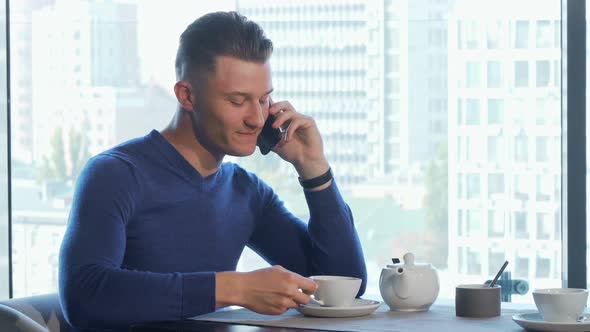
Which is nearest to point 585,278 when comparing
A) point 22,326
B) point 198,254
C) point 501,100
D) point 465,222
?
point 465,222

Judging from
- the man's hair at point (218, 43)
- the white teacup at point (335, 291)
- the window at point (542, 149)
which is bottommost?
the white teacup at point (335, 291)

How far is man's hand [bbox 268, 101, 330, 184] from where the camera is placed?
2.30 m

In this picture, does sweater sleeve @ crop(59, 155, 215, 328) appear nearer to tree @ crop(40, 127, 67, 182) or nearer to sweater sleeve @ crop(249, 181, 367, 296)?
sweater sleeve @ crop(249, 181, 367, 296)

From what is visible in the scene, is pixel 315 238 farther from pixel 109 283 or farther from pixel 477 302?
pixel 109 283

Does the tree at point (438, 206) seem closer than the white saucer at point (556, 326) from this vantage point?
No

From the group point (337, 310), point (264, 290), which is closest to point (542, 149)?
point (337, 310)

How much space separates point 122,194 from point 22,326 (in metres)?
0.48

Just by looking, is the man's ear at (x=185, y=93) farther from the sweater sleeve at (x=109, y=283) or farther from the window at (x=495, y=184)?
the window at (x=495, y=184)

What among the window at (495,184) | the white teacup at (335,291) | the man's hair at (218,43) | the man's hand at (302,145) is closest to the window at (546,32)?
the window at (495,184)

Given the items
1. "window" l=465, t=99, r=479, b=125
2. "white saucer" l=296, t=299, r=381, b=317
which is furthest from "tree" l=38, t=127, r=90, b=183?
"white saucer" l=296, t=299, r=381, b=317

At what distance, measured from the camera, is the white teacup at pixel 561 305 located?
173 centimetres

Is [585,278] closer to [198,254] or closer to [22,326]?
[198,254]

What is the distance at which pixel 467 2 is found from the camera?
3.18 meters

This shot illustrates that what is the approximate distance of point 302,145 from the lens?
233cm
